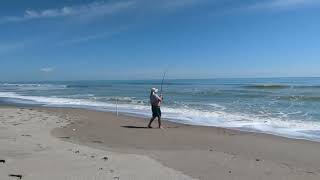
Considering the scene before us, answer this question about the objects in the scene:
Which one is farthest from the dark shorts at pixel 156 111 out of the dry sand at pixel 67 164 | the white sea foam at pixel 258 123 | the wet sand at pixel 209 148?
the dry sand at pixel 67 164

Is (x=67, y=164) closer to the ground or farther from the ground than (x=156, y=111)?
closer to the ground

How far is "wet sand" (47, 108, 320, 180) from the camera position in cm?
686

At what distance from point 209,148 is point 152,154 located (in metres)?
1.68

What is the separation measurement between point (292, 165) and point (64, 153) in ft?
14.4

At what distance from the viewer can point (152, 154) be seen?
836 cm

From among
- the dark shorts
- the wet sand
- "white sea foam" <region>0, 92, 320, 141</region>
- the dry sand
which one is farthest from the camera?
the dark shorts

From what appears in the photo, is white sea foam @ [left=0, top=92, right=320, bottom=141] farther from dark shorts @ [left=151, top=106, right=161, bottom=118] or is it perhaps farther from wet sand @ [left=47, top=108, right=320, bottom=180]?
dark shorts @ [left=151, top=106, right=161, bottom=118]

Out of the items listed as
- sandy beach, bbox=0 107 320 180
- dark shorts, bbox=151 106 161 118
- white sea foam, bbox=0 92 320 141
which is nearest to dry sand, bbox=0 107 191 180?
sandy beach, bbox=0 107 320 180

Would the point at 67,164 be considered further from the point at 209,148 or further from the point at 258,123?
the point at 258,123

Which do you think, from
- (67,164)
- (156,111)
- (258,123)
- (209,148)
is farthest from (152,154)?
(258,123)

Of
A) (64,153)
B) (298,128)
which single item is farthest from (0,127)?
(298,128)

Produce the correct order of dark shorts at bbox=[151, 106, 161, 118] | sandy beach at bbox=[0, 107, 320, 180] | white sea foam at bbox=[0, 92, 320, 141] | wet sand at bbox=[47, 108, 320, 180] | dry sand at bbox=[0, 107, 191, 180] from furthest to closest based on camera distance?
dark shorts at bbox=[151, 106, 161, 118], white sea foam at bbox=[0, 92, 320, 141], wet sand at bbox=[47, 108, 320, 180], sandy beach at bbox=[0, 107, 320, 180], dry sand at bbox=[0, 107, 191, 180]

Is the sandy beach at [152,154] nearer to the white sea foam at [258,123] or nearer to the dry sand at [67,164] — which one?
the dry sand at [67,164]

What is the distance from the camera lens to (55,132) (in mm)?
11844
